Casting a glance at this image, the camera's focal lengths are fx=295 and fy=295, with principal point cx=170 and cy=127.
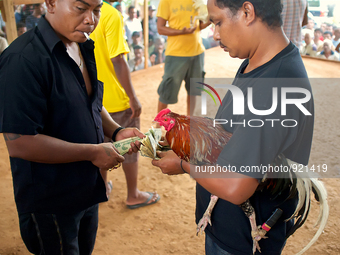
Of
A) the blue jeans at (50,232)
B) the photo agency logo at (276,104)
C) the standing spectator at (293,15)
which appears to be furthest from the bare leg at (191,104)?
the photo agency logo at (276,104)

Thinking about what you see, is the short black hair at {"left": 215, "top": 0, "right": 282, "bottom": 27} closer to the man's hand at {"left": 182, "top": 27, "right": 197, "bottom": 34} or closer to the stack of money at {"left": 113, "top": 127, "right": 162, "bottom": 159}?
the stack of money at {"left": 113, "top": 127, "right": 162, "bottom": 159}

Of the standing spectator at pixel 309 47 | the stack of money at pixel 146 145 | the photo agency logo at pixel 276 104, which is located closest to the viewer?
the photo agency logo at pixel 276 104

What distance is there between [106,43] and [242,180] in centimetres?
234

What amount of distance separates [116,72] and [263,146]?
7.67 ft

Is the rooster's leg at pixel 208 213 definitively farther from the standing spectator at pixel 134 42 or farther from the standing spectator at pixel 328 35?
the standing spectator at pixel 328 35

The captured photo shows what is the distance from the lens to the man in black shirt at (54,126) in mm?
1464

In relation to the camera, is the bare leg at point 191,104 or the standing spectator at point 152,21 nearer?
the bare leg at point 191,104

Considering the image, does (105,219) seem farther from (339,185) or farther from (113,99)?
(339,185)

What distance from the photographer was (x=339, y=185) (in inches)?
162

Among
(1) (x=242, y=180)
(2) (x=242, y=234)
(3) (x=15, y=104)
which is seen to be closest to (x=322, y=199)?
(2) (x=242, y=234)

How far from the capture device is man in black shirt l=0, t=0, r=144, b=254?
146 centimetres

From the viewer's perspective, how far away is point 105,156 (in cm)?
183

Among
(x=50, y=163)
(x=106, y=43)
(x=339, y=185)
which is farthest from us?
(x=339, y=185)

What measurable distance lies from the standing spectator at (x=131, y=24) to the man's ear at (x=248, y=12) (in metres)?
7.52
